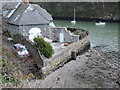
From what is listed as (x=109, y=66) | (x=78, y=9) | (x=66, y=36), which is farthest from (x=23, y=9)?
(x=78, y=9)

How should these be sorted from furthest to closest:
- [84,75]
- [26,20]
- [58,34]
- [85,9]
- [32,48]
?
[85,9] < [58,34] < [26,20] < [32,48] < [84,75]

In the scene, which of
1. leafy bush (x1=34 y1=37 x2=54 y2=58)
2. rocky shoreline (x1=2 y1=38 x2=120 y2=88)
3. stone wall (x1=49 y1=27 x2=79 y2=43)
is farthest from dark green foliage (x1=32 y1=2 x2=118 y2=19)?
leafy bush (x1=34 y1=37 x2=54 y2=58)

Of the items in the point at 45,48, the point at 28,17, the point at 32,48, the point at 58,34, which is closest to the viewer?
the point at 45,48

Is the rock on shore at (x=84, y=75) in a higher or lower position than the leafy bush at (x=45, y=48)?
lower

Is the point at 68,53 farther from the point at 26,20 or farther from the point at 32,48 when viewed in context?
the point at 26,20

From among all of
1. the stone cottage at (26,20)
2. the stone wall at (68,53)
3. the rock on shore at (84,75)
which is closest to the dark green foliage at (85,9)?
the stone wall at (68,53)

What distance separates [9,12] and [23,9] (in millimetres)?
2609

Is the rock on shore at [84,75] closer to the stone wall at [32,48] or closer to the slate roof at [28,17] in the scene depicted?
the stone wall at [32,48]

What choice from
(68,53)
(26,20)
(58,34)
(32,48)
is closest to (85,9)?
(58,34)

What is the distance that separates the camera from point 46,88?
1541 cm

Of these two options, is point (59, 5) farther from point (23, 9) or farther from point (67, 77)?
point (67, 77)

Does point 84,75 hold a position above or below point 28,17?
below

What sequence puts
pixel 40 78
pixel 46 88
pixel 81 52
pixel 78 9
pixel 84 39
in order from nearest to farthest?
1. pixel 46 88
2. pixel 40 78
3. pixel 81 52
4. pixel 84 39
5. pixel 78 9

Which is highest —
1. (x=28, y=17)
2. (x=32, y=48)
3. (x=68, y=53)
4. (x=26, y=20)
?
(x=28, y=17)
